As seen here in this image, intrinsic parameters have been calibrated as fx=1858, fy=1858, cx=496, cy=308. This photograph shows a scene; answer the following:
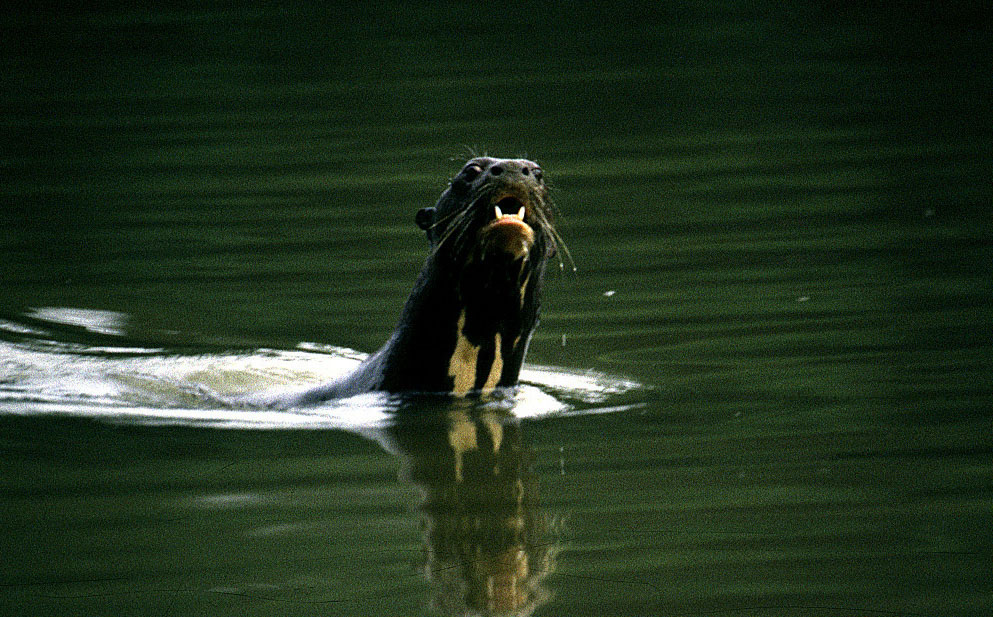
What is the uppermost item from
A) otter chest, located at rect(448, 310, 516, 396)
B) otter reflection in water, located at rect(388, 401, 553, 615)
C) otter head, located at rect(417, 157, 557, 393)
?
otter head, located at rect(417, 157, 557, 393)

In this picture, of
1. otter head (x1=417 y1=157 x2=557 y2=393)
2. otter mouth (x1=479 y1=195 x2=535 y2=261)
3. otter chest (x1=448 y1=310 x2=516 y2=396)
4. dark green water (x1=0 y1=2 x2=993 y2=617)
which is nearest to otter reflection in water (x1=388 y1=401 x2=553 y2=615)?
dark green water (x1=0 y1=2 x2=993 y2=617)

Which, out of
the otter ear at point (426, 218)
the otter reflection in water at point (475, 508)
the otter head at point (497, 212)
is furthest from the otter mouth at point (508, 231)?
the otter reflection in water at point (475, 508)

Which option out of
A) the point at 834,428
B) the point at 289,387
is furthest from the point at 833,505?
the point at 289,387

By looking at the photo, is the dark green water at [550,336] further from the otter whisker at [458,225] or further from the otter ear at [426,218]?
the otter ear at [426,218]

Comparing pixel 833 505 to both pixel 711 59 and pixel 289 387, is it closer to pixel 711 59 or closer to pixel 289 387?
pixel 289 387

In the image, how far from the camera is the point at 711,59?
1775 centimetres

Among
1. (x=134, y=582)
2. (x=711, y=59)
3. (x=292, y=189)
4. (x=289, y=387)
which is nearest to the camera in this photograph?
(x=134, y=582)

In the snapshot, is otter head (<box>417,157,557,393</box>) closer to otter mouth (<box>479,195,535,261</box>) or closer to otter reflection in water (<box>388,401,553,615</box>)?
otter mouth (<box>479,195,535,261</box>)

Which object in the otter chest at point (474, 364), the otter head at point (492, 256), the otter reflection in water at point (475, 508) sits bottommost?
the otter reflection in water at point (475, 508)

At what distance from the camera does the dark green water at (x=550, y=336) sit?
454 centimetres

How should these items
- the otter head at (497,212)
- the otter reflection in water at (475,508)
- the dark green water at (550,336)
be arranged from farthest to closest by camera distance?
the otter head at (497,212)
the dark green water at (550,336)
the otter reflection in water at (475,508)

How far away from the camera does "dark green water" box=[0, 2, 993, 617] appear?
454 centimetres

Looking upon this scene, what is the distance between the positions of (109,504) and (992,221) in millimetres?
5748

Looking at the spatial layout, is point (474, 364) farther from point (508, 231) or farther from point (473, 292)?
point (508, 231)
